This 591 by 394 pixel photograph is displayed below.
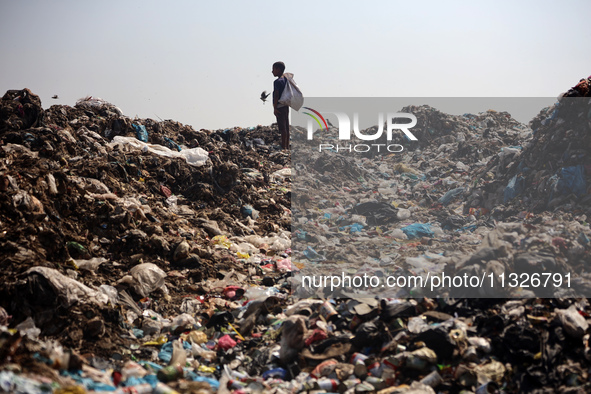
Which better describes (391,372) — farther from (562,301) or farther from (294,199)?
(294,199)

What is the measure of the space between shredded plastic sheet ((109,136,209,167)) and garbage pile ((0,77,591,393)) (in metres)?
0.05

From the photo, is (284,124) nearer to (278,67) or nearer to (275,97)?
(275,97)

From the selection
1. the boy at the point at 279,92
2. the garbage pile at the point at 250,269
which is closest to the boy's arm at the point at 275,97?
the boy at the point at 279,92

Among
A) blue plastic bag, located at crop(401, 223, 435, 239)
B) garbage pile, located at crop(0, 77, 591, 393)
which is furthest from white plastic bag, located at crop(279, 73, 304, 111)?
blue plastic bag, located at crop(401, 223, 435, 239)

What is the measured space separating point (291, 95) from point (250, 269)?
4267 mm

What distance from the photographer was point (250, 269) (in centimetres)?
513

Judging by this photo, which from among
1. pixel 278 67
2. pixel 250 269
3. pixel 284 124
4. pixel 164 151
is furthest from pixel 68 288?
pixel 284 124

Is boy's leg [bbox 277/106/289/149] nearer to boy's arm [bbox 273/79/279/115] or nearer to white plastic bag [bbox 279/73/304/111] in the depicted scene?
boy's arm [bbox 273/79/279/115]

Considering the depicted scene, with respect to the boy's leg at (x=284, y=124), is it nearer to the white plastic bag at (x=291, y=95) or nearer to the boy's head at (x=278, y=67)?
the white plastic bag at (x=291, y=95)

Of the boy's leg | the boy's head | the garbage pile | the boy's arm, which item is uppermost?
the boy's head

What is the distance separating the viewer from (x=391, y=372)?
3059mm

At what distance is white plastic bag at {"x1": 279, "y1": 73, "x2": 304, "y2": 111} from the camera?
8453 mm

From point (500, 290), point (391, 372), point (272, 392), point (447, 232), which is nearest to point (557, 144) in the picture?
point (447, 232)

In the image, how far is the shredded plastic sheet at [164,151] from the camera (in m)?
7.25
